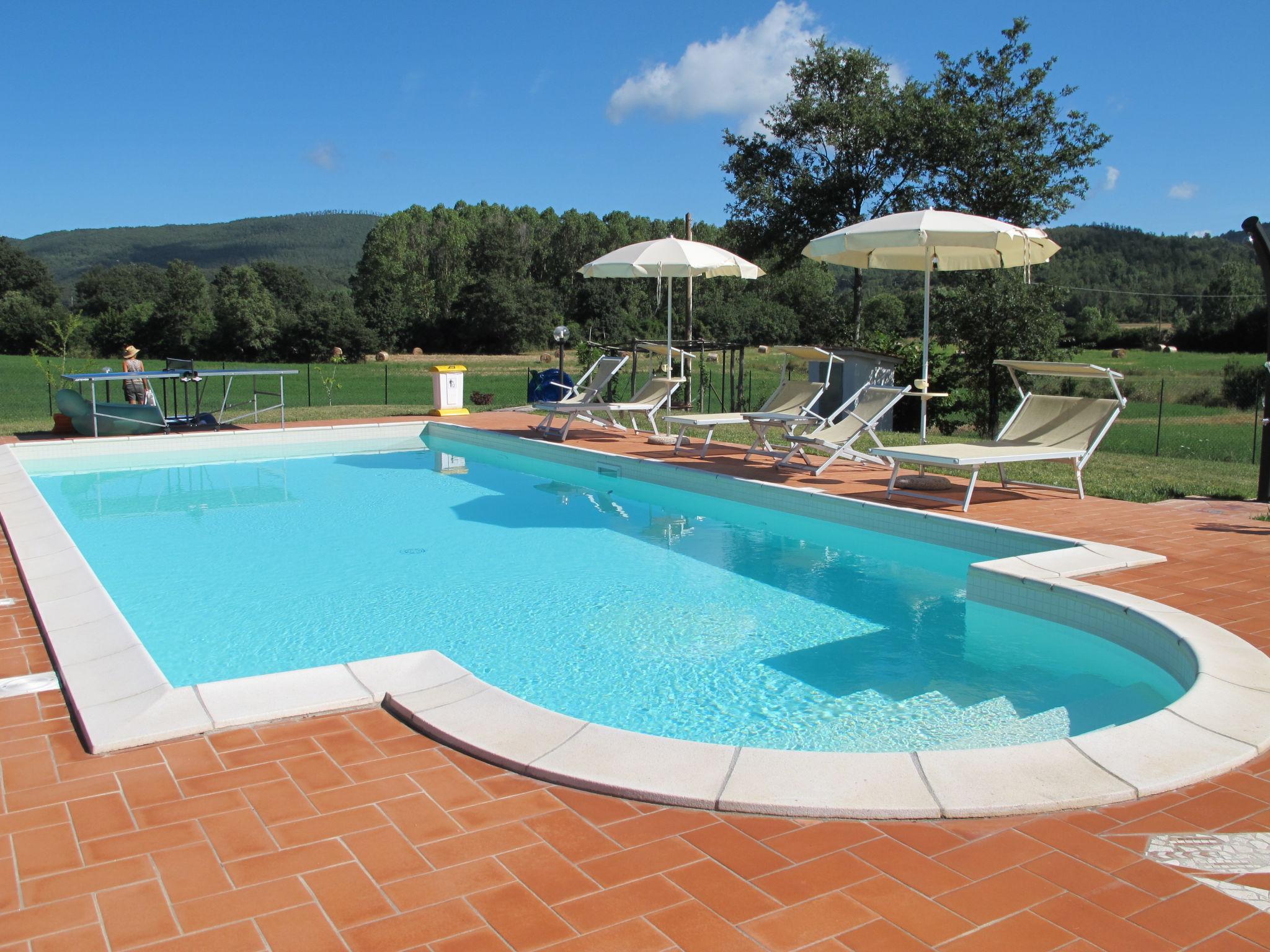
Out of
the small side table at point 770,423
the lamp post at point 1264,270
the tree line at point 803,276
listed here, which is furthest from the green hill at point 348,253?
the lamp post at point 1264,270

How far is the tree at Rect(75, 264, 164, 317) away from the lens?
182 ft

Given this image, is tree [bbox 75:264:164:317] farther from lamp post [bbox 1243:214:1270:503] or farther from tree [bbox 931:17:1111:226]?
lamp post [bbox 1243:214:1270:503]

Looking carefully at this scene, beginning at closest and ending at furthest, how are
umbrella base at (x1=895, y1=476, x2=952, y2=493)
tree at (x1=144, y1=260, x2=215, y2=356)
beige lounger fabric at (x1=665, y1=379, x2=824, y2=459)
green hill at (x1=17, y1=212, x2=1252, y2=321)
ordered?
umbrella base at (x1=895, y1=476, x2=952, y2=493) < beige lounger fabric at (x1=665, y1=379, x2=824, y2=459) < tree at (x1=144, y1=260, x2=215, y2=356) < green hill at (x1=17, y1=212, x2=1252, y2=321)

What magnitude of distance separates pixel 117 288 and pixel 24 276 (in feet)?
19.6

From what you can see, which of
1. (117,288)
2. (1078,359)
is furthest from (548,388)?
(117,288)

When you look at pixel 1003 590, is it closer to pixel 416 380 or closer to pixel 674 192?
pixel 674 192

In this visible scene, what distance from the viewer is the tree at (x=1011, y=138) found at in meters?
18.1

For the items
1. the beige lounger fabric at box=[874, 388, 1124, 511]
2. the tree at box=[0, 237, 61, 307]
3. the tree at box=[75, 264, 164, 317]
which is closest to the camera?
the beige lounger fabric at box=[874, 388, 1124, 511]

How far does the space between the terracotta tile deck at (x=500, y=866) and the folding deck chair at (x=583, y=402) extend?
848cm

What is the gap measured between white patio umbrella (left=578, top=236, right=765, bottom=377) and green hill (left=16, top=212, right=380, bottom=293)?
7438 cm

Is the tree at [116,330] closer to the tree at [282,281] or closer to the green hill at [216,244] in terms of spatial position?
the tree at [282,281]

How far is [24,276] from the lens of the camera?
60000mm

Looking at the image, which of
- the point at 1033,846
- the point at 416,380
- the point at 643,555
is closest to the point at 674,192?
the point at 416,380

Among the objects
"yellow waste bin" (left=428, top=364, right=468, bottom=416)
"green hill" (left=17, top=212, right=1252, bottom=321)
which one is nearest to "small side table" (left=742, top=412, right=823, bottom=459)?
"yellow waste bin" (left=428, top=364, right=468, bottom=416)
